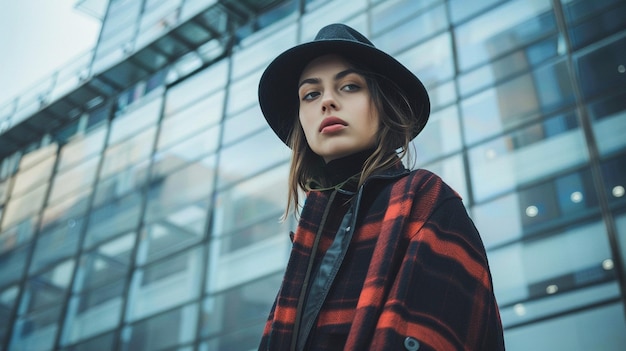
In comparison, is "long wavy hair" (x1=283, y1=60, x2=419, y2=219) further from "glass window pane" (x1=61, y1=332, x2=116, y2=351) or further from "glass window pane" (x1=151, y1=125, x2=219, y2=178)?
"glass window pane" (x1=61, y1=332, x2=116, y2=351)

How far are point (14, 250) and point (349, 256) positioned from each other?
65.3 feet

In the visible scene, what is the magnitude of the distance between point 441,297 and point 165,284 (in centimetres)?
1319

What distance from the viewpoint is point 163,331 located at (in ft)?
45.4

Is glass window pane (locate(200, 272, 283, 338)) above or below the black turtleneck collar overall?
above

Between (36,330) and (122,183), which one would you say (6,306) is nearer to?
(36,330)

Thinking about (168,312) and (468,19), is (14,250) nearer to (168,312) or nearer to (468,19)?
(168,312)

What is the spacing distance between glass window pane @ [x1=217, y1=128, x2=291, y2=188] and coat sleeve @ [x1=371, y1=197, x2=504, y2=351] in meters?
11.9

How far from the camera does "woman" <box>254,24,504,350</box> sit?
1.89 meters

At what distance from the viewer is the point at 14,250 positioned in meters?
19.9

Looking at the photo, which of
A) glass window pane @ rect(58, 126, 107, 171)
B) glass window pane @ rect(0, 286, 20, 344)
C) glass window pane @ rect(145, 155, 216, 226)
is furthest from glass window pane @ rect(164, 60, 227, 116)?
glass window pane @ rect(0, 286, 20, 344)

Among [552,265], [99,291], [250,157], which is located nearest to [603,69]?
[552,265]

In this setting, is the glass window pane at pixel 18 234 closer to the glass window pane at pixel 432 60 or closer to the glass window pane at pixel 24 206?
the glass window pane at pixel 24 206

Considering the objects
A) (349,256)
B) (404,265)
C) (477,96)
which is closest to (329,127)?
(349,256)

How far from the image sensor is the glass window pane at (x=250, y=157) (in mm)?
14242
